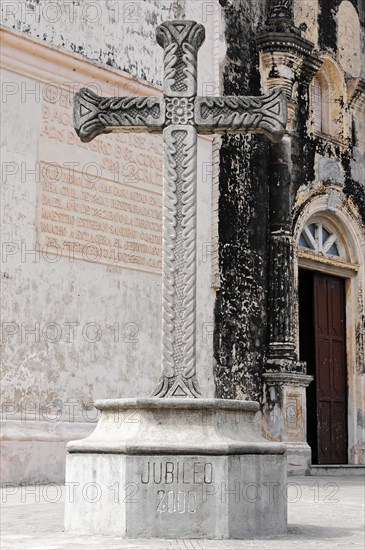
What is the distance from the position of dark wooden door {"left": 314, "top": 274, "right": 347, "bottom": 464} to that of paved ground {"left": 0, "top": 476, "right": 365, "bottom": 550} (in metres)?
4.71

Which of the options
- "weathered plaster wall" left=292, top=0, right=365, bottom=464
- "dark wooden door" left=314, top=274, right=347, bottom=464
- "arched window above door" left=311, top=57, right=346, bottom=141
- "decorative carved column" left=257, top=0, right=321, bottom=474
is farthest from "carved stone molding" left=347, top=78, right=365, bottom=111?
"dark wooden door" left=314, top=274, right=347, bottom=464

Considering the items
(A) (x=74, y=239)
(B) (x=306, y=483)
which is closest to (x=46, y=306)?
→ (A) (x=74, y=239)

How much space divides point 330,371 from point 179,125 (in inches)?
341

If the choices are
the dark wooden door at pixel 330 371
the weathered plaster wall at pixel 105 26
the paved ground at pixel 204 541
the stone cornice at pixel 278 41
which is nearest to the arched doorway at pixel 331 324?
the dark wooden door at pixel 330 371

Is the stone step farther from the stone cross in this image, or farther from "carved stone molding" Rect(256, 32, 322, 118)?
the stone cross

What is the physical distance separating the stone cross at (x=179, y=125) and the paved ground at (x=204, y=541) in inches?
45.6

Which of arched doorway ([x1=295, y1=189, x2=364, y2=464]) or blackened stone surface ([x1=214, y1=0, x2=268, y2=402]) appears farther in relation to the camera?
arched doorway ([x1=295, y1=189, x2=364, y2=464])

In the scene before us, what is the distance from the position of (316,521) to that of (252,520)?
1.15 meters

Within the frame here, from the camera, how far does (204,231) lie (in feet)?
39.3

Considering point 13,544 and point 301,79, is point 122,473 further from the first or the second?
point 301,79

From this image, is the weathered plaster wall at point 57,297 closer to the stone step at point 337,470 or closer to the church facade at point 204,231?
the church facade at point 204,231

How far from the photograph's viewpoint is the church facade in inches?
376

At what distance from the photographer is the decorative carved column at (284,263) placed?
1249 cm

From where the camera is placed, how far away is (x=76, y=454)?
538 cm
